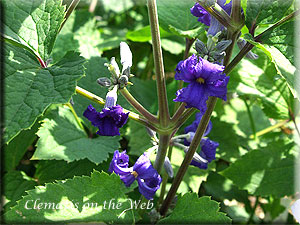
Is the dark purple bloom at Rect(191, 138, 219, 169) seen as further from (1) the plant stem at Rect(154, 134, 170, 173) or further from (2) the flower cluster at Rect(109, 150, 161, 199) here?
(2) the flower cluster at Rect(109, 150, 161, 199)

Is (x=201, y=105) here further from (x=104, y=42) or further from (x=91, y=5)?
(x=91, y=5)

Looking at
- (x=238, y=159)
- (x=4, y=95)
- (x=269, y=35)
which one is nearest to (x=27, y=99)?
(x=4, y=95)

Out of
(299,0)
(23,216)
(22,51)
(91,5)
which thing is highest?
(299,0)

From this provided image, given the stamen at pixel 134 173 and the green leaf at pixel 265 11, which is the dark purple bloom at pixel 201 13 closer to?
the green leaf at pixel 265 11

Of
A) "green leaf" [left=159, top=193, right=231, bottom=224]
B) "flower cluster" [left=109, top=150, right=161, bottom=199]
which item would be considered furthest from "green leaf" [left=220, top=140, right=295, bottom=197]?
"flower cluster" [left=109, top=150, right=161, bottom=199]

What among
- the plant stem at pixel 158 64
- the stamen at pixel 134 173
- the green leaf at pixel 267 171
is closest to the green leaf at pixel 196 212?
the stamen at pixel 134 173

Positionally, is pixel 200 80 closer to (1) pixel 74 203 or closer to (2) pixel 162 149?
(2) pixel 162 149
